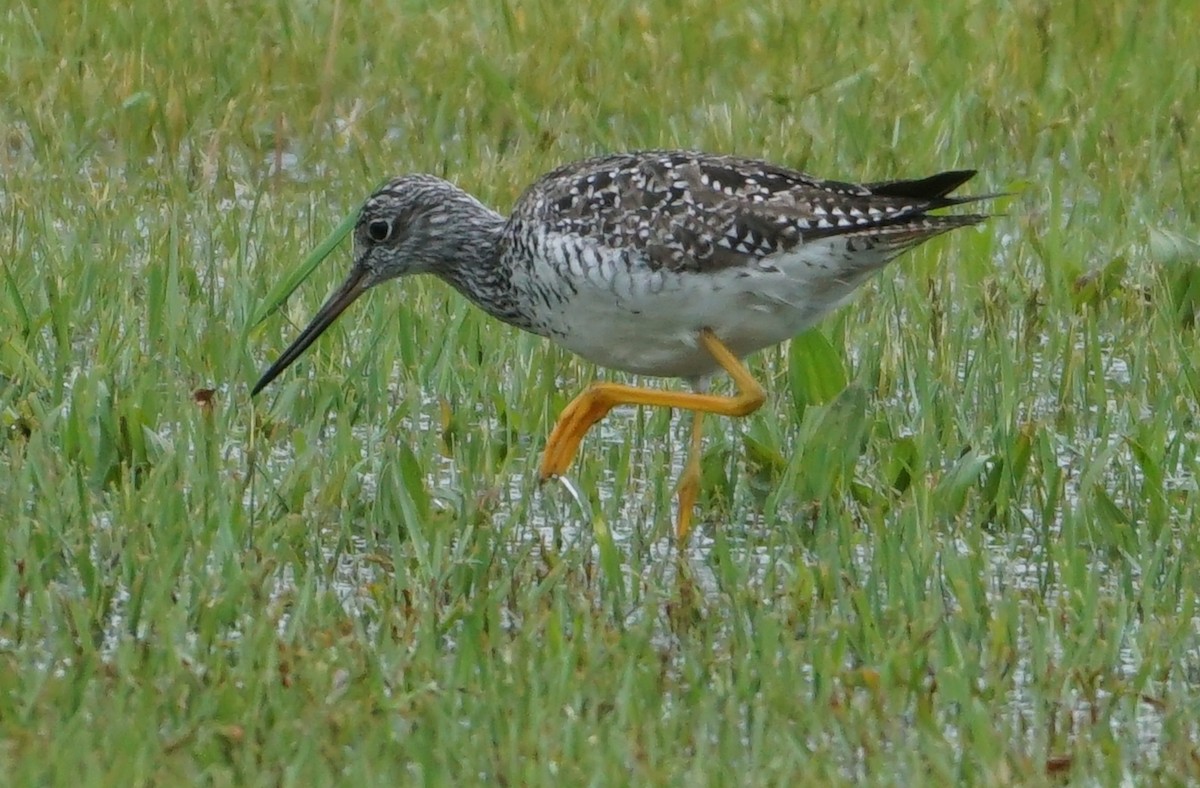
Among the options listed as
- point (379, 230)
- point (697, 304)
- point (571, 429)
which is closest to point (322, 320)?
point (379, 230)

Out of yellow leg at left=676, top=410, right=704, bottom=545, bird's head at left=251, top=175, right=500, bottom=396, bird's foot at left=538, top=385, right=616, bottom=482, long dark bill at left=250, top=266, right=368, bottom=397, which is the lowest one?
yellow leg at left=676, top=410, right=704, bottom=545

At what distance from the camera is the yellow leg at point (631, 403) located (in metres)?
6.34

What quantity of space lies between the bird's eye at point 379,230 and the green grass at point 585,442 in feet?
1.04

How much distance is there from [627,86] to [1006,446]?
372 cm

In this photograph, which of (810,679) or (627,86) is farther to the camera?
(627,86)

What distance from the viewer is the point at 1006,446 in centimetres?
632

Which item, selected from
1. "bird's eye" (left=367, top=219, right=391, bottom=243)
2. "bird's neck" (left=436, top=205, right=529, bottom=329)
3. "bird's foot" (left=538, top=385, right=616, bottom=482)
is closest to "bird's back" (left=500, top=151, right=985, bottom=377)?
"bird's foot" (left=538, top=385, right=616, bottom=482)

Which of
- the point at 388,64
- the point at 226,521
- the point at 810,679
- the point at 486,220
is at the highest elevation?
the point at 388,64

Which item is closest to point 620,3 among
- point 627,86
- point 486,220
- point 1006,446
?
point 627,86

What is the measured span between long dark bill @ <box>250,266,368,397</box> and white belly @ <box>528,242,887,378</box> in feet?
2.94

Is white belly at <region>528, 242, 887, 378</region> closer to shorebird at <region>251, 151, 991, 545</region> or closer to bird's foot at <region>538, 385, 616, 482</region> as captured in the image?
shorebird at <region>251, 151, 991, 545</region>

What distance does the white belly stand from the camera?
20.3ft

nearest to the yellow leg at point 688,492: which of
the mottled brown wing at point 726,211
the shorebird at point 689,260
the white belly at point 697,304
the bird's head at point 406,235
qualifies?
the shorebird at point 689,260

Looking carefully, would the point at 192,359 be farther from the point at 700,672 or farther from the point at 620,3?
the point at 620,3
